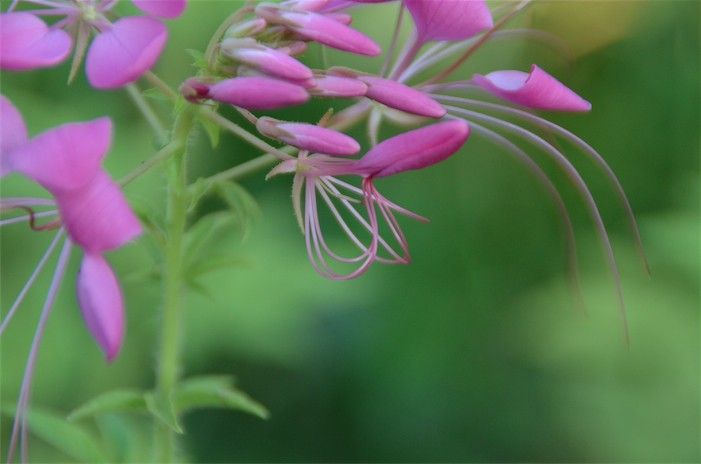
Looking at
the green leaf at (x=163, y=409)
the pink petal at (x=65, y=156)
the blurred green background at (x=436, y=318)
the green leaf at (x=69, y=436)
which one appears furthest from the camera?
the blurred green background at (x=436, y=318)

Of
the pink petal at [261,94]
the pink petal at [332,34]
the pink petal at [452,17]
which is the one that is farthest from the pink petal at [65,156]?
the pink petal at [452,17]

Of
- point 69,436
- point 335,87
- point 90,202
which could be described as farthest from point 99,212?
point 69,436

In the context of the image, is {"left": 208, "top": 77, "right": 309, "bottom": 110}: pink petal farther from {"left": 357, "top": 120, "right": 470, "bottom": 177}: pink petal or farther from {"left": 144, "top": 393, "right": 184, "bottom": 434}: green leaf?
{"left": 144, "top": 393, "right": 184, "bottom": 434}: green leaf

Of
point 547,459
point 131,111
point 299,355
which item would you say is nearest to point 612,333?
point 547,459

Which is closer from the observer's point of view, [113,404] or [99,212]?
[99,212]

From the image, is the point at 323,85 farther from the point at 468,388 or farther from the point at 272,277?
the point at 468,388

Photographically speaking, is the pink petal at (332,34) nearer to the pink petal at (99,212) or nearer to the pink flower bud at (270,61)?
the pink flower bud at (270,61)

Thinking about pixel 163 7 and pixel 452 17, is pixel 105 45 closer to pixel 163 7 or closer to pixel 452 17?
pixel 163 7
